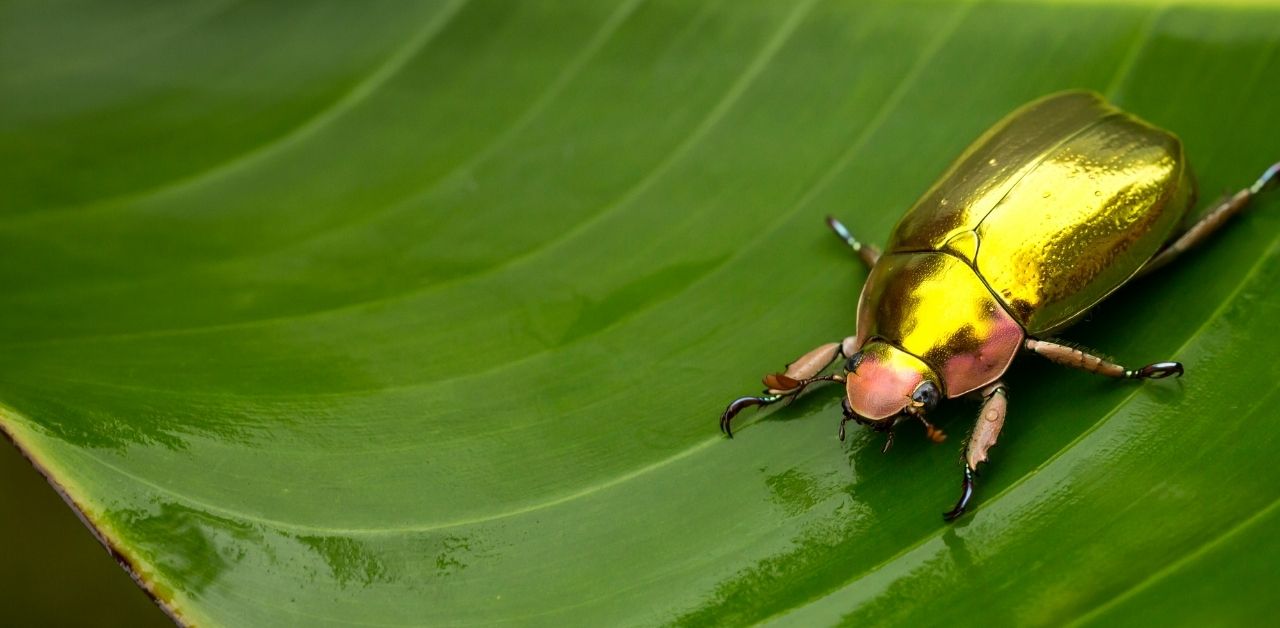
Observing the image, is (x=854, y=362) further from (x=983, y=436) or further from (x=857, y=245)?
(x=857, y=245)

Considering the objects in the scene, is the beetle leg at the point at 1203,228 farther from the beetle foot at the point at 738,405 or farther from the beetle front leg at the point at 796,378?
the beetle foot at the point at 738,405

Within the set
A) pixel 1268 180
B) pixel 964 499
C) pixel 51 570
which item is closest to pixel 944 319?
pixel 964 499

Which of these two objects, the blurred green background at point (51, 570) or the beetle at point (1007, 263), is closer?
the beetle at point (1007, 263)

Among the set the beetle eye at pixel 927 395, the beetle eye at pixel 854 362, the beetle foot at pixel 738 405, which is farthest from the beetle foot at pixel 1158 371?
the beetle foot at pixel 738 405

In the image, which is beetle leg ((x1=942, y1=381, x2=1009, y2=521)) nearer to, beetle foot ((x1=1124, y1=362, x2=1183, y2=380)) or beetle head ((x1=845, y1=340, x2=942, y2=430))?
beetle head ((x1=845, y1=340, x2=942, y2=430))

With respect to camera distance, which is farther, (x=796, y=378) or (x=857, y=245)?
(x=857, y=245)

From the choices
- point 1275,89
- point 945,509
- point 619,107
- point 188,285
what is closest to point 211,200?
point 188,285
